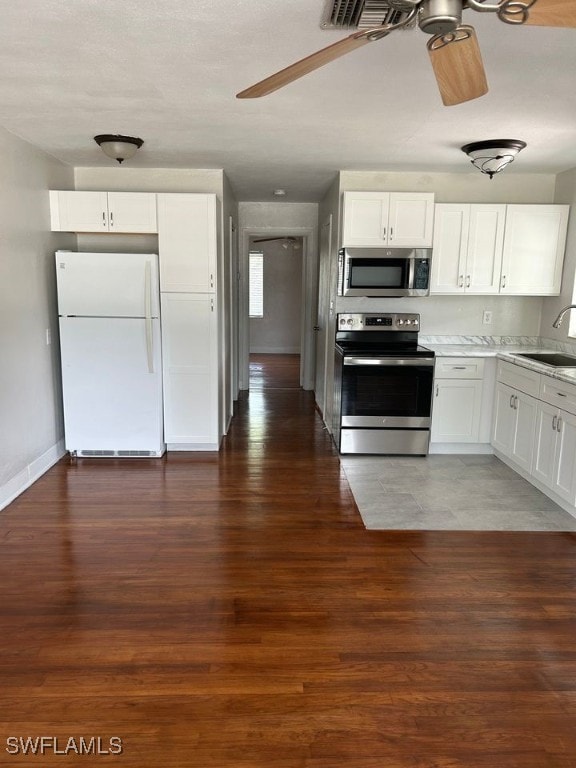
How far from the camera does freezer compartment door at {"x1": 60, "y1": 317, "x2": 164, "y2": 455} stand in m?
4.14

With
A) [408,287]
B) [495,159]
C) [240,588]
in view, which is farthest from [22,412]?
[495,159]

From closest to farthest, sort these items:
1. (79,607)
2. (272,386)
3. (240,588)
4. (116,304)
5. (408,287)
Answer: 1. (79,607)
2. (240,588)
3. (116,304)
4. (408,287)
5. (272,386)

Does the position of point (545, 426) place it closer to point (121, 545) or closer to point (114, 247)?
point (121, 545)

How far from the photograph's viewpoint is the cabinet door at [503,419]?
4105 mm

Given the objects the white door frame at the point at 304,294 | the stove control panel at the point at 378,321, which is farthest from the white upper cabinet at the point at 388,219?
the white door frame at the point at 304,294

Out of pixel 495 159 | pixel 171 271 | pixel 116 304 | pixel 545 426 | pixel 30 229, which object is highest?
pixel 495 159

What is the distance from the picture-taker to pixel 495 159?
361 centimetres

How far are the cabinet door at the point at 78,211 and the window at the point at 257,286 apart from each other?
6337 mm

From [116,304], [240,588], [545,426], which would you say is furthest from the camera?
[116,304]

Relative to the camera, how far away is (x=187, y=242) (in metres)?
4.20

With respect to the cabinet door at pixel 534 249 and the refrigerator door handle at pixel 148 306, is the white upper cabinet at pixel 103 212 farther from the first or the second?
the cabinet door at pixel 534 249

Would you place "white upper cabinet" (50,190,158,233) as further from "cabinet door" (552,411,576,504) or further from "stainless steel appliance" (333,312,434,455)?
"cabinet door" (552,411,576,504)

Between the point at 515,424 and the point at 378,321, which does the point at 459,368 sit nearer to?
the point at 515,424

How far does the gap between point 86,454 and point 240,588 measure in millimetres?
2360
